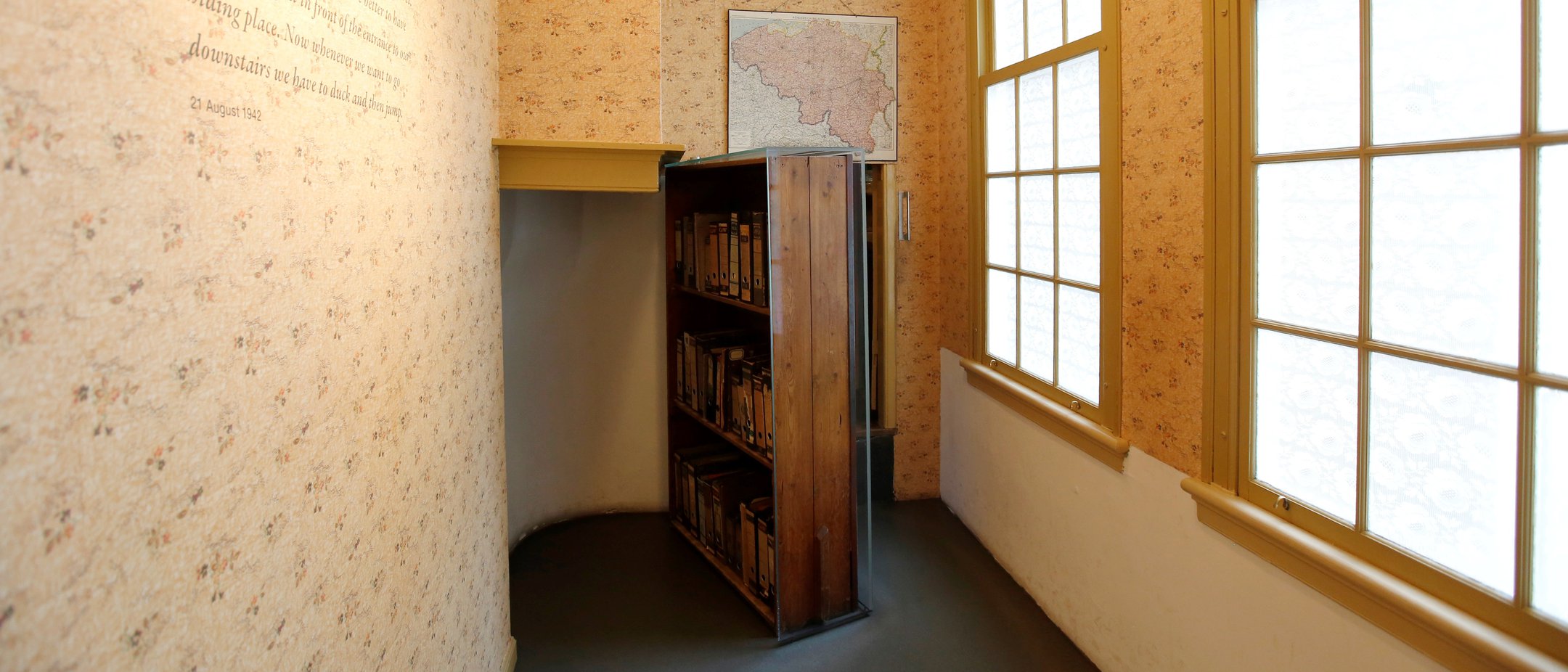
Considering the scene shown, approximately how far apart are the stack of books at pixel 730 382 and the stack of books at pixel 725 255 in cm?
26

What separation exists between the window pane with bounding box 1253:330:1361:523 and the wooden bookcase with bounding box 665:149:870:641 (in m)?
1.47

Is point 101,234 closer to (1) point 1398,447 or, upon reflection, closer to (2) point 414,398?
(2) point 414,398

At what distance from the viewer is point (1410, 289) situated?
1870mm

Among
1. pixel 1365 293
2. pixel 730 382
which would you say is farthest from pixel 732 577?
pixel 1365 293

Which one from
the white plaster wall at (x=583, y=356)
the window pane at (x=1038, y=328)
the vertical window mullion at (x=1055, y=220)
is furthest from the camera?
the white plaster wall at (x=583, y=356)

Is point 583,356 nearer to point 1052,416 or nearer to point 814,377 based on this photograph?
point 814,377

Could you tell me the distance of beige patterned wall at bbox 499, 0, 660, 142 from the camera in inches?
116

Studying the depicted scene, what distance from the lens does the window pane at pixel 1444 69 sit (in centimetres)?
164

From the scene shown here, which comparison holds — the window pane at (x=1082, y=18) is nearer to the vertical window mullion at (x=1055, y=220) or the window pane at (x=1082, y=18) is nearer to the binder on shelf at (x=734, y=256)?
the vertical window mullion at (x=1055, y=220)

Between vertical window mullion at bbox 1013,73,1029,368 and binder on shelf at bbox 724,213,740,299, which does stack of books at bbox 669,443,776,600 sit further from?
vertical window mullion at bbox 1013,73,1029,368

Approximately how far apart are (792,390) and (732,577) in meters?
0.97

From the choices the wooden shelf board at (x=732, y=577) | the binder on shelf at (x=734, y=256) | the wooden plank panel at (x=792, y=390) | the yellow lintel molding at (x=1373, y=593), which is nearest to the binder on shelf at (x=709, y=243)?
the binder on shelf at (x=734, y=256)

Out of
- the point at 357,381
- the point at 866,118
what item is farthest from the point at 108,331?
the point at 866,118

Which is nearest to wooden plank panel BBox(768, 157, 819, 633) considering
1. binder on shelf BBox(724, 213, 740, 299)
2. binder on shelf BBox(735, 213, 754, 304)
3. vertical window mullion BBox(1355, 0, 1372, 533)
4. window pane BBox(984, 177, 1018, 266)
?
binder on shelf BBox(735, 213, 754, 304)
